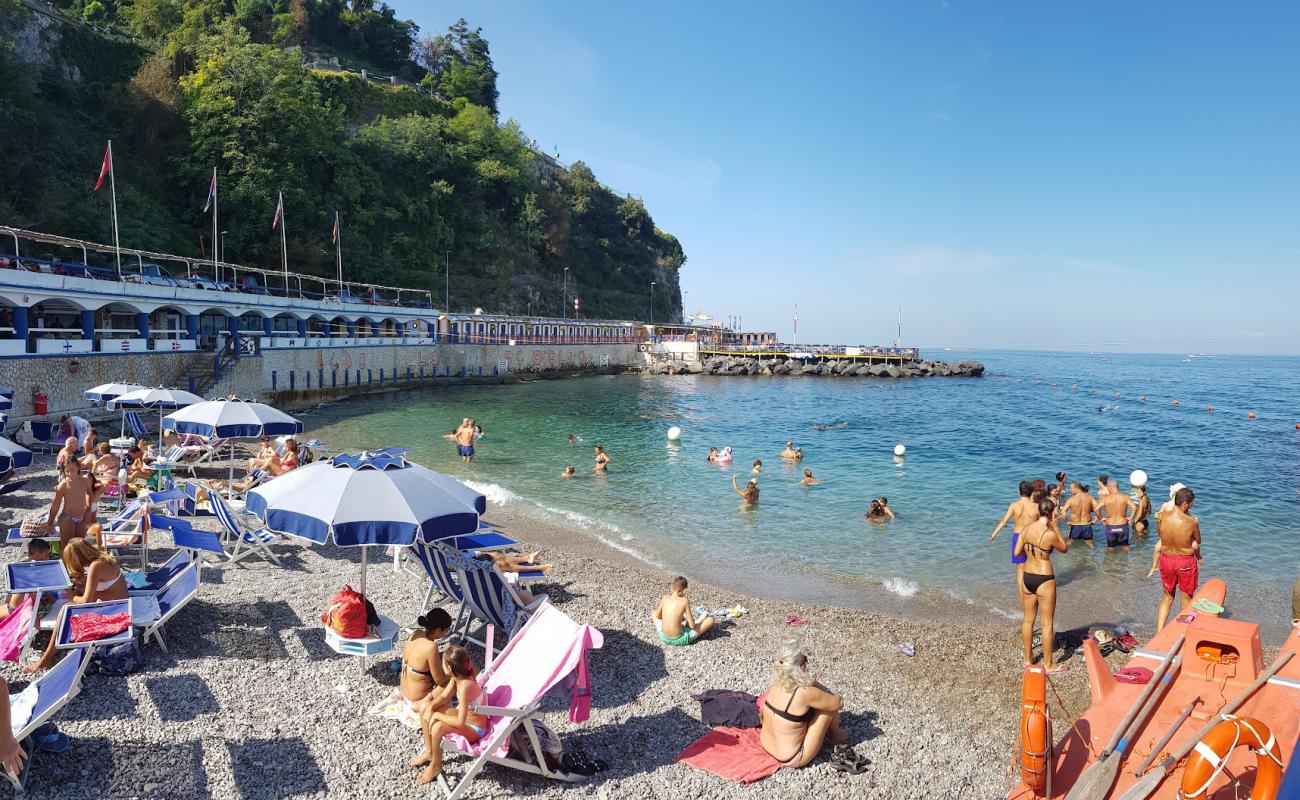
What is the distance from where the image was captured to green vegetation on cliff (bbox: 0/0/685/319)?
42250 mm

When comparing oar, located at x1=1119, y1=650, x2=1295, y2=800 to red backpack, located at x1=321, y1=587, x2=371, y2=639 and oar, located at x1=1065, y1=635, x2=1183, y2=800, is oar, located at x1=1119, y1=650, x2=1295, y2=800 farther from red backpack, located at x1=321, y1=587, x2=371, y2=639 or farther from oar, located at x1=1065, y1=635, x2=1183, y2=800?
red backpack, located at x1=321, y1=587, x2=371, y2=639

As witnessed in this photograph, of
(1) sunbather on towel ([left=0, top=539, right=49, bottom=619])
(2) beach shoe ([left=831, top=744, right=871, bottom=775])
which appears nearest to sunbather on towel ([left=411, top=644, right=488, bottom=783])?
(2) beach shoe ([left=831, top=744, right=871, bottom=775])

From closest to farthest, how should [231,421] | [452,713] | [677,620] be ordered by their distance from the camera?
[452,713] < [677,620] < [231,421]

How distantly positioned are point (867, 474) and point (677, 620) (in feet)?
49.8

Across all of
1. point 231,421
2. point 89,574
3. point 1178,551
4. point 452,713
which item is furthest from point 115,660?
point 1178,551

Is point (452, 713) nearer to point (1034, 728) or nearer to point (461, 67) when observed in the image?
point (1034, 728)

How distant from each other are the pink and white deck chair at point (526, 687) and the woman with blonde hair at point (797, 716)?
1.54 m

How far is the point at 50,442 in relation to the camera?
58.7ft

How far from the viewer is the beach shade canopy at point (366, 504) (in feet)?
20.1

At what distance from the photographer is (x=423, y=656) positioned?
5445 mm

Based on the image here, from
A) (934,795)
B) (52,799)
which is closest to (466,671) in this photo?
(52,799)

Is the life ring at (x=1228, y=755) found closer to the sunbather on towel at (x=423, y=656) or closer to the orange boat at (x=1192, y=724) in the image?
the orange boat at (x=1192, y=724)

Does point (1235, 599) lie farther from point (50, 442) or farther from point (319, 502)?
point (50, 442)

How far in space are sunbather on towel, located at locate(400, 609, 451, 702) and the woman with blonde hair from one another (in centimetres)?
272
